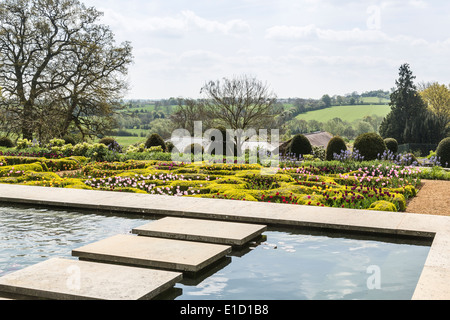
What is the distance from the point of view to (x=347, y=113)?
6769cm

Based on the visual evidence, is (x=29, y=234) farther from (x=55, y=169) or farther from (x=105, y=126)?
(x=105, y=126)

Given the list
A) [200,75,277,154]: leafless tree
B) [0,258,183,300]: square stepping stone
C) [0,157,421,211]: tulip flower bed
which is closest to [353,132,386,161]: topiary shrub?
[0,157,421,211]: tulip flower bed

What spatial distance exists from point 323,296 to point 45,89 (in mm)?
26943

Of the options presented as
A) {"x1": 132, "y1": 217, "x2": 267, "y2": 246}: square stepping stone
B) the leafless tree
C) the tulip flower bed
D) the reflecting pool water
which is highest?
the leafless tree

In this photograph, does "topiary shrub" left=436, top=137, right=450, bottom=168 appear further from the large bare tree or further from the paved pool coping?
the large bare tree

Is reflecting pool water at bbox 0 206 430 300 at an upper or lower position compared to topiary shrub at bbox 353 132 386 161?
lower

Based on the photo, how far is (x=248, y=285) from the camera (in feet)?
13.6

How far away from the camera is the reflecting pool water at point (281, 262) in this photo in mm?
4012

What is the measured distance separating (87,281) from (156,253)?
1.00m

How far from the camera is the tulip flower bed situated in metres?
8.36

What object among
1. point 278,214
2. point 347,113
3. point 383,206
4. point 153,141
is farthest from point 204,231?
point 347,113

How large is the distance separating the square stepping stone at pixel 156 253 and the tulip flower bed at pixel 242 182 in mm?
3345

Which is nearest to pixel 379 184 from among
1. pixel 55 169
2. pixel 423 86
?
pixel 55 169

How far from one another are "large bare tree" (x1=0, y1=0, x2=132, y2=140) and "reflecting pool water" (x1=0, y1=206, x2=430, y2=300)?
875 inches
